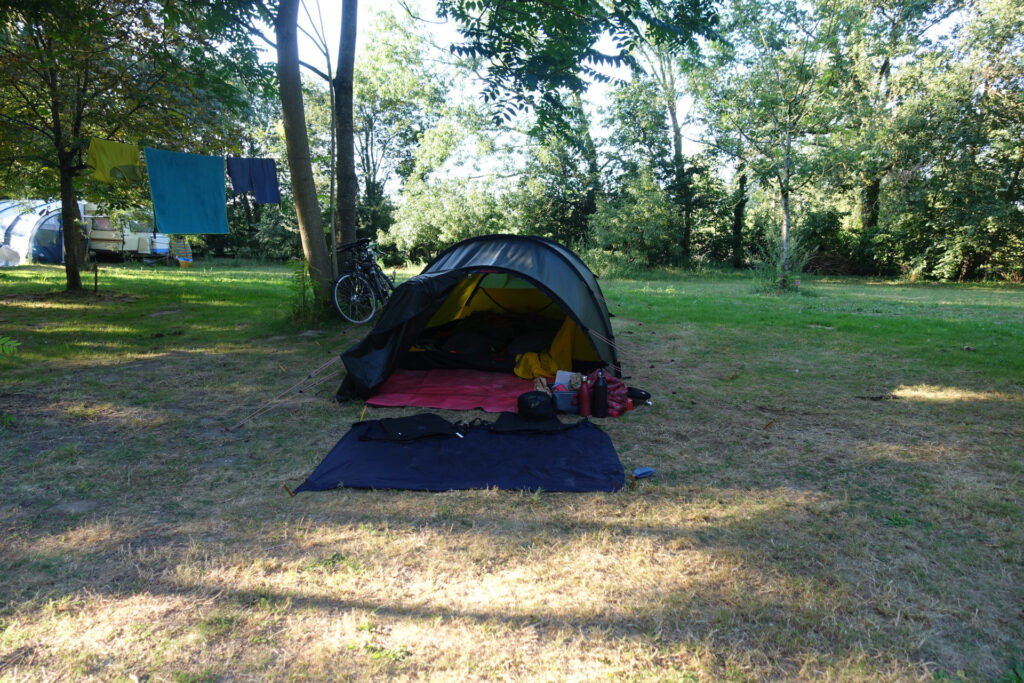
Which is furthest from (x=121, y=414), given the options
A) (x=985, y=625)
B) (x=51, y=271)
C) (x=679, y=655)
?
(x=51, y=271)

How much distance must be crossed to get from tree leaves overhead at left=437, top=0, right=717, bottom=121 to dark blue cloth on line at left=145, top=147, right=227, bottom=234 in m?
3.52

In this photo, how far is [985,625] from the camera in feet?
6.80

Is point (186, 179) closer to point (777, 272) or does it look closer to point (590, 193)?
point (777, 272)

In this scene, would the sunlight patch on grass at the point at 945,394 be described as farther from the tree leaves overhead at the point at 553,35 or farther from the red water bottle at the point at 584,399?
the tree leaves overhead at the point at 553,35

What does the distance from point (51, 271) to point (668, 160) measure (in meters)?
19.4

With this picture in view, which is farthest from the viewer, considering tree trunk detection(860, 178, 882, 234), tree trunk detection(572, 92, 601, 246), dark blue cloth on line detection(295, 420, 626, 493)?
tree trunk detection(572, 92, 601, 246)

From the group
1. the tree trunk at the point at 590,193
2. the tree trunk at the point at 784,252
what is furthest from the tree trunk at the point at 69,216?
the tree trunk at the point at 590,193

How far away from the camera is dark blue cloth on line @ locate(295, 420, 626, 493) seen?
324 cm

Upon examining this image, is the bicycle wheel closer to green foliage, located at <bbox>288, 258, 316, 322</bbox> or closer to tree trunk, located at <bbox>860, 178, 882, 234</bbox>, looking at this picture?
green foliage, located at <bbox>288, 258, 316, 322</bbox>

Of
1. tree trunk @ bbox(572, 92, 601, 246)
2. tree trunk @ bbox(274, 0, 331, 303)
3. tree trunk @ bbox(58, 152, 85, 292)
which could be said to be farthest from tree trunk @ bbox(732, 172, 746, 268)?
tree trunk @ bbox(58, 152, 85, 292)

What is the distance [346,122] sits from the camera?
24.5ft

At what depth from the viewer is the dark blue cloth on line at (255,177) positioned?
23.8 feet

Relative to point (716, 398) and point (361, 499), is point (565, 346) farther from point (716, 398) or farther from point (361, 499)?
point (361, 499)

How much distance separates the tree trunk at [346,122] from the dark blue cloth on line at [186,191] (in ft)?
4.88
